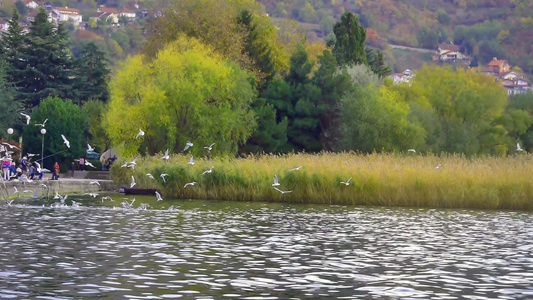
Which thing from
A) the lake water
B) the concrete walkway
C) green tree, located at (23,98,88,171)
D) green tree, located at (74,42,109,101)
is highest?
green tree, located at (74,42,109,101)

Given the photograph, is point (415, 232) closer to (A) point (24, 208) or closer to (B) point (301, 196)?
(B) point (301, 196)

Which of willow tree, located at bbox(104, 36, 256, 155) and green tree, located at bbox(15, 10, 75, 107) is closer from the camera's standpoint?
willow tree, located at bbox(104, 36, 256, 155)

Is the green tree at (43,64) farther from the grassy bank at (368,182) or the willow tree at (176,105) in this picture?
the grassy bank at (368,182)

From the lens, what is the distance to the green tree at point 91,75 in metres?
91.6

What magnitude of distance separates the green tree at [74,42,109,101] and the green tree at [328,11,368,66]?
963 inches

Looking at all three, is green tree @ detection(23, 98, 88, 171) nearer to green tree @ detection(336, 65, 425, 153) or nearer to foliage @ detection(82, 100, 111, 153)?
foliage @ detection(82, 100, 111, 153)

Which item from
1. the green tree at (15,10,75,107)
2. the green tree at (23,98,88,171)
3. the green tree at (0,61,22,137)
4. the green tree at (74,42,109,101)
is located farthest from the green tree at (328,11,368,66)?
the green tree at (0,61,22,137)

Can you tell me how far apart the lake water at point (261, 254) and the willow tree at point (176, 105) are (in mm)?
22874

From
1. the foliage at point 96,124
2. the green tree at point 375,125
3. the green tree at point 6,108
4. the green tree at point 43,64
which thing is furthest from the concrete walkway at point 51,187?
the green tree at point 43,64

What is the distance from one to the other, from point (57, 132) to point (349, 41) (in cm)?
2689

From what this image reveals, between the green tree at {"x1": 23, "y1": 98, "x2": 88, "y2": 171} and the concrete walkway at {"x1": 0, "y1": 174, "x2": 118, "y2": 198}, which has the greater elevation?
the green tree at {"x1": 23, "y1": 98, "x2": 88, "y2": 171}

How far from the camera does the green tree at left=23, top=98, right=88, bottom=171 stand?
71875 millimetres

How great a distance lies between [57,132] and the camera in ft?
237

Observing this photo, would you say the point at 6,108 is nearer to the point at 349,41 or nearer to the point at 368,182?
the point at 349,41
